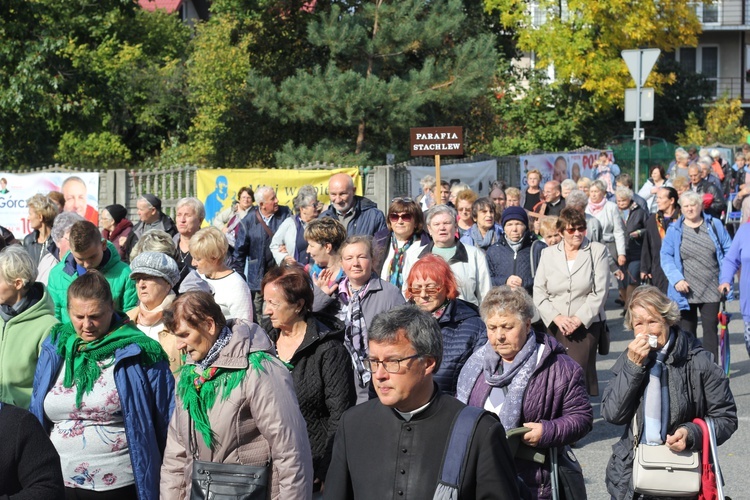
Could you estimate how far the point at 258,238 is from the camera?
12219 millimetres

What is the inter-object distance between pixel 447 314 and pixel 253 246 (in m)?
6.61

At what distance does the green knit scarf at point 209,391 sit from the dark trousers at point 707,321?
694 centimetres

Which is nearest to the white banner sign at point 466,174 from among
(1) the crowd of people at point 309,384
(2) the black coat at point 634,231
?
(2) the black coat at point 634,231

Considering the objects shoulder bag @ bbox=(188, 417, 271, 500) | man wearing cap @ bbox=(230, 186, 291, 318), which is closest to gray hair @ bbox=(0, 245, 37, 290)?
shoulder bag @ bbox=(188, 417, 271, 500)

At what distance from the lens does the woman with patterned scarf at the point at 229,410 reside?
4.45 metres

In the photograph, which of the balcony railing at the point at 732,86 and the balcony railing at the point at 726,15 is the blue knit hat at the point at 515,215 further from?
the balcony railing at the point at 726,15

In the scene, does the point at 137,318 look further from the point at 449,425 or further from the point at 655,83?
the point at 655,83

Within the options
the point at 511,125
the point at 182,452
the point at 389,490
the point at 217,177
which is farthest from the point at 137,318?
the point at 511,125

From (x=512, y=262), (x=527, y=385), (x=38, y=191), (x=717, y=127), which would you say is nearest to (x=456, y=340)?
(x=527, y=385)

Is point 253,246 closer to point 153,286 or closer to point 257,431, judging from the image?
point 153,286

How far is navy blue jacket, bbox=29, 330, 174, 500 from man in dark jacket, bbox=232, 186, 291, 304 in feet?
22.7

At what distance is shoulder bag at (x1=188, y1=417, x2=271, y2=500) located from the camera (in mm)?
4445

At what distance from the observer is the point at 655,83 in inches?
1501

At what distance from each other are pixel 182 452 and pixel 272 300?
108 cm
